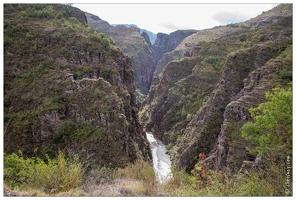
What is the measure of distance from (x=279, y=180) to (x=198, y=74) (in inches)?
2934

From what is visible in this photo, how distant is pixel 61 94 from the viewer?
3659 cm

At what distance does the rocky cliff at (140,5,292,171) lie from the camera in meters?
33.7

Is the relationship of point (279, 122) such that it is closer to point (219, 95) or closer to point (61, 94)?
point (61, 94)

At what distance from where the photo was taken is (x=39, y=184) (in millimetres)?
10172

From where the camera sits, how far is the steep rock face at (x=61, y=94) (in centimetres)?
3294

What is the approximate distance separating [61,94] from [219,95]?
29925 millimetres

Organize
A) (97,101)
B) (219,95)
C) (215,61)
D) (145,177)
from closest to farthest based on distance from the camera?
(145,177)
(97,101)
(219,95)
(215,61)

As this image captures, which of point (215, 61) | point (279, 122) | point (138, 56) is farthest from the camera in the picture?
point (138, 56)

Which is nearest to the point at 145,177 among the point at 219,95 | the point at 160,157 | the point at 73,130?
the point at 73,130

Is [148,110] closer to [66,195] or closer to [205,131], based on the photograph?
[205,131]

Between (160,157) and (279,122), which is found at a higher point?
(279,122)

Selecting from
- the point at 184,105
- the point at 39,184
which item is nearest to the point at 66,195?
the point at 39,184

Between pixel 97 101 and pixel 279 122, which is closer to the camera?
pixel 279 122

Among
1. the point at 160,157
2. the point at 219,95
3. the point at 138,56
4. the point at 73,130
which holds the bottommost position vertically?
the point at 160,157
